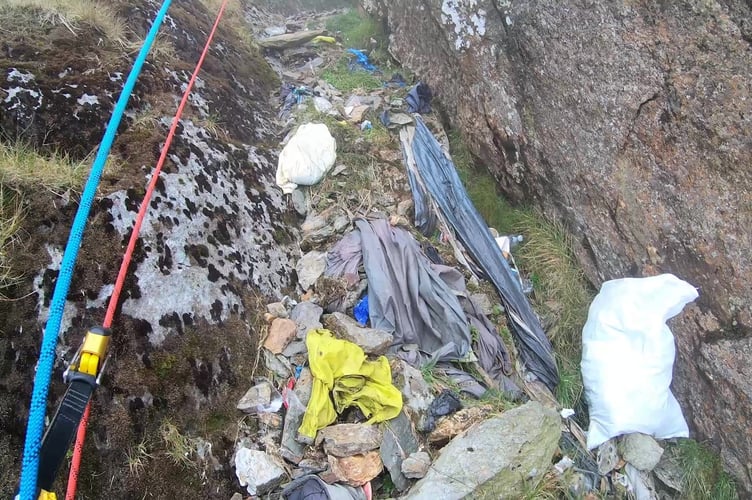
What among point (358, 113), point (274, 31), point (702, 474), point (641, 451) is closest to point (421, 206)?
point (358, 113)

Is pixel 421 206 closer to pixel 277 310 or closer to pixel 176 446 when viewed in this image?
pixel 277 310

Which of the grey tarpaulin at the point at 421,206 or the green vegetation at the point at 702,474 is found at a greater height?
the grey tarpaulin at the point at 421,206

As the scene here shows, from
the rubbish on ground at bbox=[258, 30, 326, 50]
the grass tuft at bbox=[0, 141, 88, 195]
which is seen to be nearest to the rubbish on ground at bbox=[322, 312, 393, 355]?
the grass tuft at bbox=[0, 141, 88, 195]

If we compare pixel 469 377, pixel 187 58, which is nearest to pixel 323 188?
pixel 187 58

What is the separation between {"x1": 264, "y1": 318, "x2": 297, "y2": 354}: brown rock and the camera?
2861 mm

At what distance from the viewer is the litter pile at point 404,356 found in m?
2.47

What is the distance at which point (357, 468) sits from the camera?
2424 millimetres

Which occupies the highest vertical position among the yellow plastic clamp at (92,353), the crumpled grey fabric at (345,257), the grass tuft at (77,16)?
the grass tuft at (77,16)

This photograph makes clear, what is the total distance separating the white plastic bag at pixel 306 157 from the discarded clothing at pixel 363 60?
2.25m

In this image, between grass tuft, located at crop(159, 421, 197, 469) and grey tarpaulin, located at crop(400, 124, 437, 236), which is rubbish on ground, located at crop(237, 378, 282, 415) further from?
grey tarpaulin, located at crop(400, 124, 437, 236)

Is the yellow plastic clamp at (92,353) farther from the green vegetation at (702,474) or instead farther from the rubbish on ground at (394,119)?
the rubbish on ground at (394,119)

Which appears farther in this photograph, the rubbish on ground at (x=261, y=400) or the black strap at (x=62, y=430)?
the rubbish on ground at (x=261, y=400)

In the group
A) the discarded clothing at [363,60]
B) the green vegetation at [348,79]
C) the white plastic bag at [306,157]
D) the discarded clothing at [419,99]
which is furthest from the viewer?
the discarded clothing at [363,60]

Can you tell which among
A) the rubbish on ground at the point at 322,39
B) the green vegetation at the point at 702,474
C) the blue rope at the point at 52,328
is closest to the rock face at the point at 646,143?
the green vegetation at the point at 702,474
